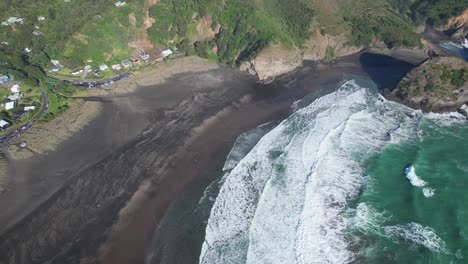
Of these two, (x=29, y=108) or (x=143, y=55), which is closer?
(x=29, y=108)

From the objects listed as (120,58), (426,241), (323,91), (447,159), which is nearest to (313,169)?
(426,241)

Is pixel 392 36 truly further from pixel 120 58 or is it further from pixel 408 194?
pixel 120 58

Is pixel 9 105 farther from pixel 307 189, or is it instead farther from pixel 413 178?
pixel 413 178

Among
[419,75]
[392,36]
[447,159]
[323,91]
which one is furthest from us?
[392,36]

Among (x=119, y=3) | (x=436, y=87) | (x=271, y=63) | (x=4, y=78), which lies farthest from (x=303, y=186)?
(x=119, y=3)

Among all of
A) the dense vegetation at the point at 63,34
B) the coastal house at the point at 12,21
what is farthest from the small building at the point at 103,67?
the coastal house at the point at 12,21

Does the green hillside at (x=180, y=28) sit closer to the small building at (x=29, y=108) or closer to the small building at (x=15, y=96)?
the small building at (x=15, y=96)
